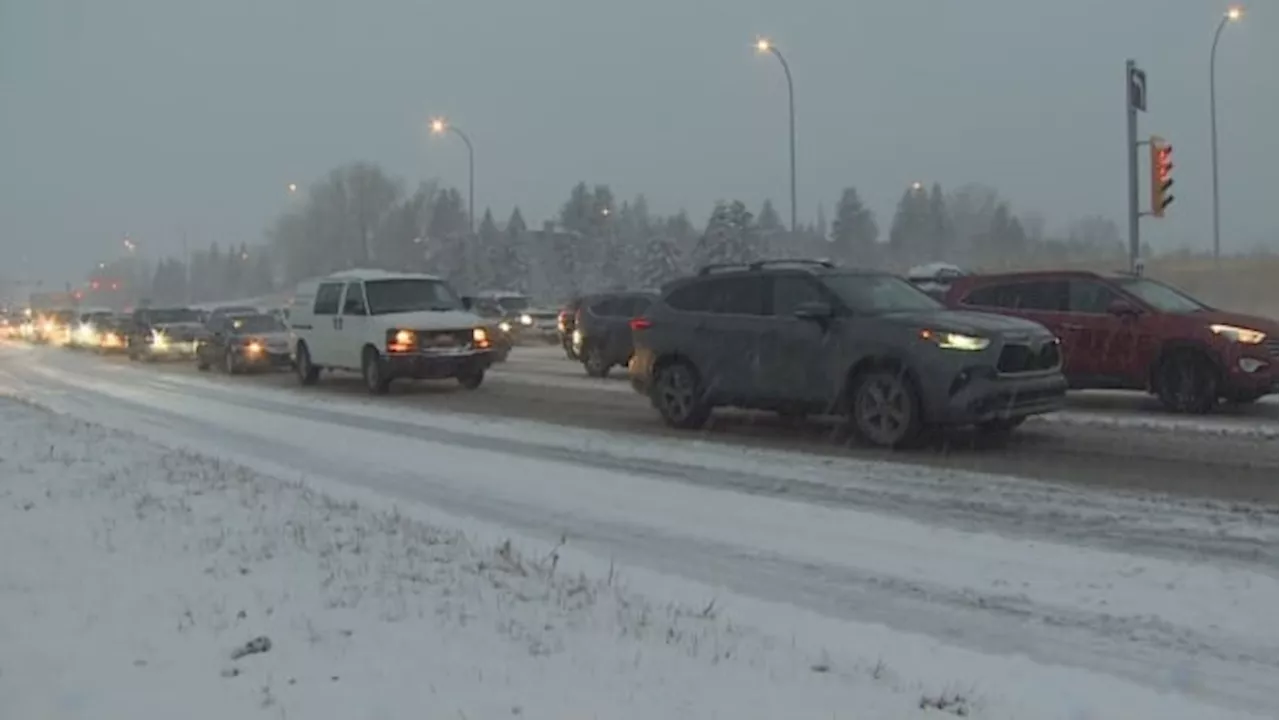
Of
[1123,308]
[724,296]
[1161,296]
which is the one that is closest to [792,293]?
[724,296]

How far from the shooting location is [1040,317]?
54.0ft

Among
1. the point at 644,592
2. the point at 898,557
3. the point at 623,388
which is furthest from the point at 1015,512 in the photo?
the point at 623,388

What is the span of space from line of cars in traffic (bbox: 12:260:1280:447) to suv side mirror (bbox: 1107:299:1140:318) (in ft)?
0.05

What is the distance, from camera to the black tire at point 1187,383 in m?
14.9

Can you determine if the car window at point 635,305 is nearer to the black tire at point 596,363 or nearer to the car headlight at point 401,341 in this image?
the black tire at point 596,363

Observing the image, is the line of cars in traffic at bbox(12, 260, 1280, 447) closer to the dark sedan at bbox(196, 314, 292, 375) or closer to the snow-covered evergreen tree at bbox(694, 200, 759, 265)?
the dark sedan at bbox(196, 314, 292, 375)

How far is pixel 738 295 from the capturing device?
14125 millimetres

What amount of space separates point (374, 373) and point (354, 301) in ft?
5.30

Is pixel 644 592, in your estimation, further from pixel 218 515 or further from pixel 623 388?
pixel 623 388

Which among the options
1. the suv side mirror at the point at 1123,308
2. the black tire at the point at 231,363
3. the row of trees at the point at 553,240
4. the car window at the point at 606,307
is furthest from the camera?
the row of trees at the point at 553,240

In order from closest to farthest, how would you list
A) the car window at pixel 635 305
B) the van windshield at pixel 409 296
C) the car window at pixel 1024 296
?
the car window at pixel 1024 296 < the van windshield at pixel 409 296 < the car window at pixel 635 305

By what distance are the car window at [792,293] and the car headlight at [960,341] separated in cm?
157

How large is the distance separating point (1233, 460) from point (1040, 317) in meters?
5.50

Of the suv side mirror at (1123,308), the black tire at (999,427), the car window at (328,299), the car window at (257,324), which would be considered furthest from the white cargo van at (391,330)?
the suv side mirror at (1123,308)
